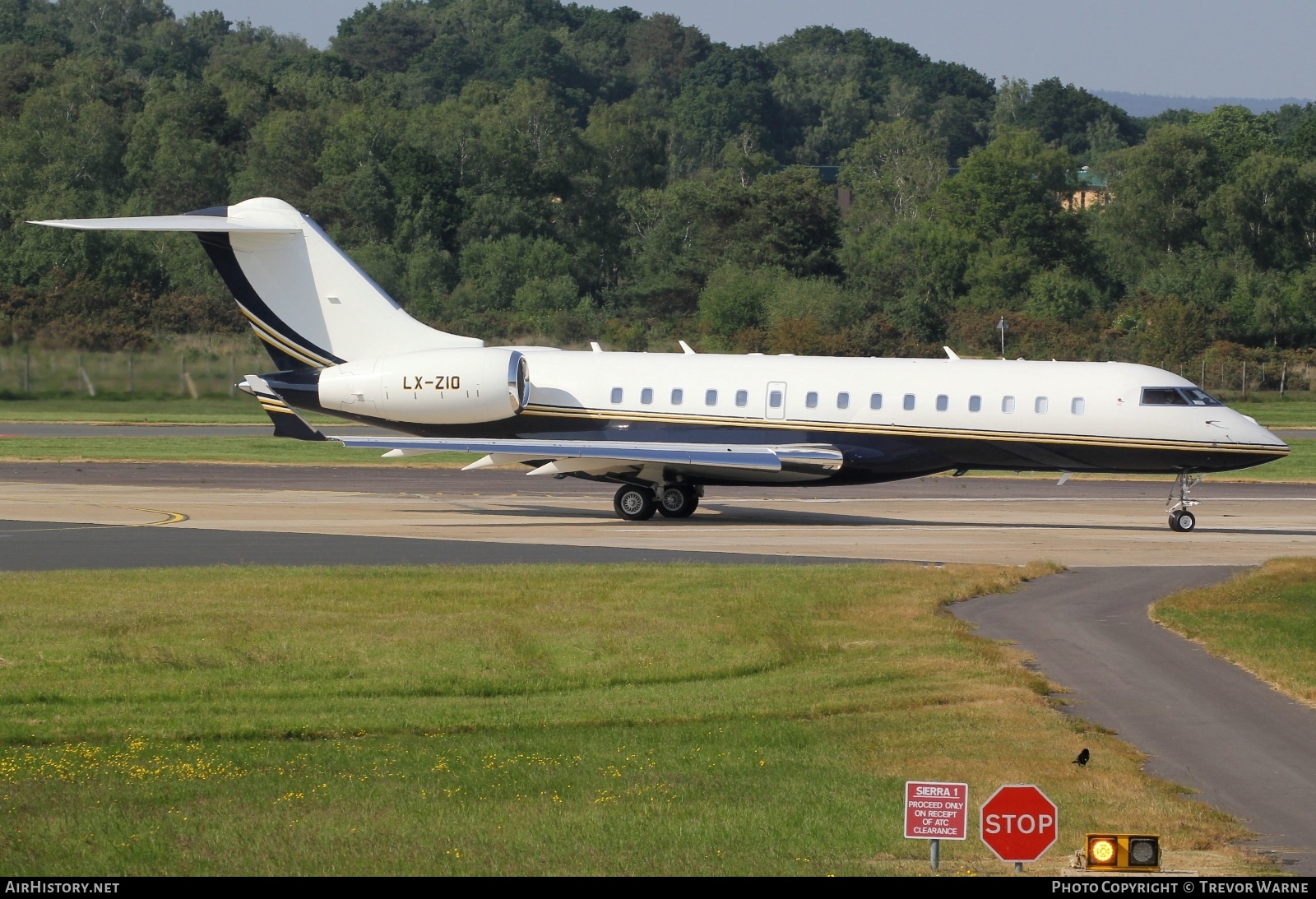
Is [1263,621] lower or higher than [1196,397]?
lower

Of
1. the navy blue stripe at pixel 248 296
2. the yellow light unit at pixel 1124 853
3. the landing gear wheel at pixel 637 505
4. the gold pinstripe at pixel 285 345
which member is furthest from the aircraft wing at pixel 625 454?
the yellow light unit at pixel 1124 853

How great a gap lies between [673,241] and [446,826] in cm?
8775

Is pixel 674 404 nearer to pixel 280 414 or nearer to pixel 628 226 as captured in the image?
pixel 280 414

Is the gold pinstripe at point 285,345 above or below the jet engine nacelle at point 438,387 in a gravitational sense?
above

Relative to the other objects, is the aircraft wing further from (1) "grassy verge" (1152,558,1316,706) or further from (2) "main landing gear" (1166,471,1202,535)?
(1) "grassy verge" (1152,558,1316,706)

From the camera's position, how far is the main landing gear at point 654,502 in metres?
31.9

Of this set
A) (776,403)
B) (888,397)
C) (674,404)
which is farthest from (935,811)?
(674,404)

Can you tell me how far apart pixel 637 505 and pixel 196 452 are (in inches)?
747

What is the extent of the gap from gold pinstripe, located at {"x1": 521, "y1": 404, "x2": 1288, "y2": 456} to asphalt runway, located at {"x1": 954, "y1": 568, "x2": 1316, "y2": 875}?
7362 millimetres

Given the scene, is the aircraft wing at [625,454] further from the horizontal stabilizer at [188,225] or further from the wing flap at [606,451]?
the horizontal stabilizer at [188,225]

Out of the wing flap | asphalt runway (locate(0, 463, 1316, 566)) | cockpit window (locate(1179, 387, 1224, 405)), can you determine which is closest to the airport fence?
asphalt runway (locate(0, 463, 1316, 566))

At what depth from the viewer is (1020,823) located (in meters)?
7.84

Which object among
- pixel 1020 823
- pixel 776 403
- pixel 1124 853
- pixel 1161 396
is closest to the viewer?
pixel 1124 853

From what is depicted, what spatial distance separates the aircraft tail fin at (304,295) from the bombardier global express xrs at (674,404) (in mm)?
34
